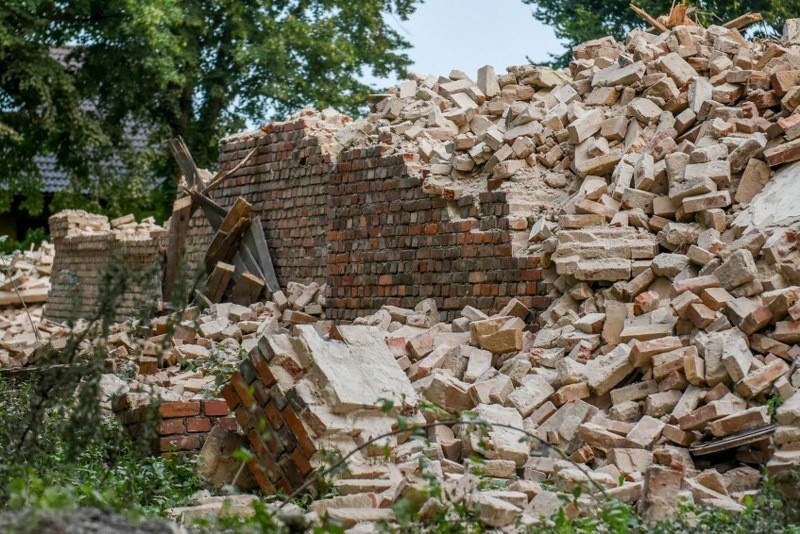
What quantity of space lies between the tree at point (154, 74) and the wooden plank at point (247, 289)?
781 cm

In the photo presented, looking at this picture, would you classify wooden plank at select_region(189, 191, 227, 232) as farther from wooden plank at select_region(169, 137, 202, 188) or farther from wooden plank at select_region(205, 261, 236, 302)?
wooden plank at select_region(205, 261, 236, 302)

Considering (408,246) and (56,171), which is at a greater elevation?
(56,171)

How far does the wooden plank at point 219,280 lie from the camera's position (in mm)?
11562

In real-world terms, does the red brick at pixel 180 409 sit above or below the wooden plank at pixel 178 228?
below

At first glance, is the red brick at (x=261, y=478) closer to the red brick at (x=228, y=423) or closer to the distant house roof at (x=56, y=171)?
the red brick at (x=228, y=423)

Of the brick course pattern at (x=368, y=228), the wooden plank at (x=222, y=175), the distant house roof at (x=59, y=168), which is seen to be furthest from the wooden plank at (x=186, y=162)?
the distant house roof at (x=59, y=168)

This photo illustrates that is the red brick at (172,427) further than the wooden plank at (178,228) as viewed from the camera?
No

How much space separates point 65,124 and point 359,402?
1560 centimetres

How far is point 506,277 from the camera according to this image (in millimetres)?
8180

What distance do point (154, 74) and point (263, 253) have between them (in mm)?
10095

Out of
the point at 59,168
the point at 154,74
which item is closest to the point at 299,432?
the point at 154,74

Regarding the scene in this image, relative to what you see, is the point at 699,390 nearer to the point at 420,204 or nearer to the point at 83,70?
the point at 420,204

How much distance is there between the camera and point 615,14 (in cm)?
2092

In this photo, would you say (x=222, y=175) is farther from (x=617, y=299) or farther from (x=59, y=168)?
(x=59, y=168)
